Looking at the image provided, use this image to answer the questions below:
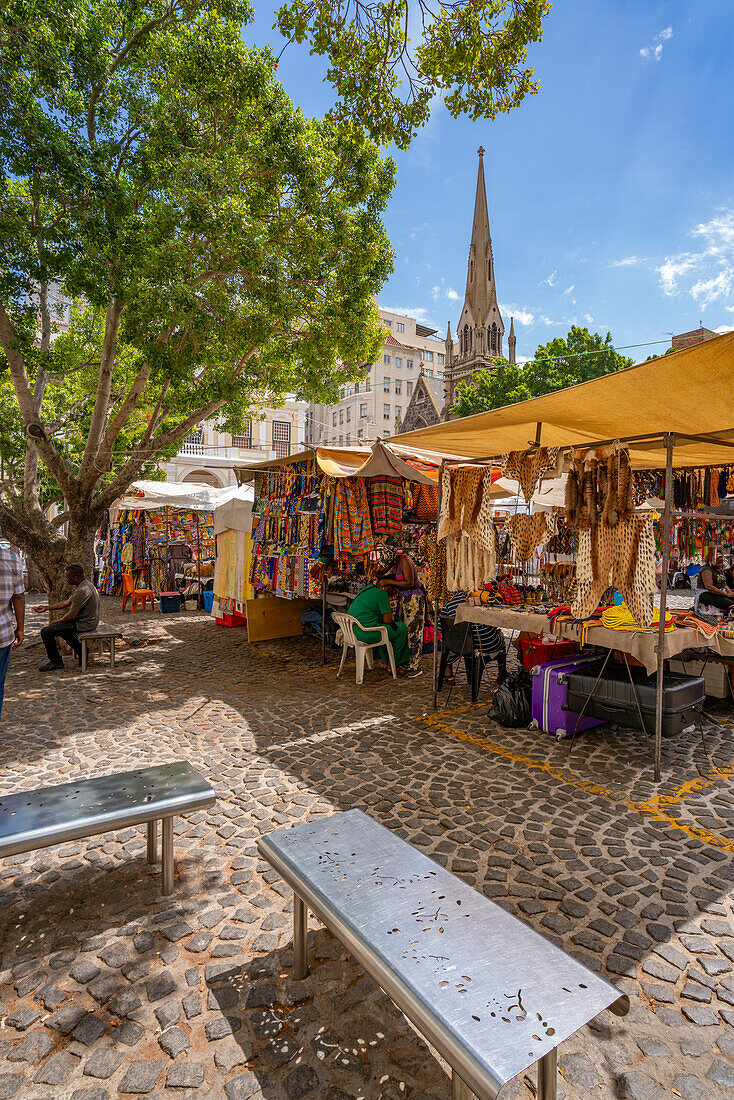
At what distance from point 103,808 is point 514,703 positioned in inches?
159

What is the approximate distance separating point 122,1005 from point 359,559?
621cm

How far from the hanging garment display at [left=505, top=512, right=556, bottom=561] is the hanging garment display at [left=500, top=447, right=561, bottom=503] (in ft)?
2.08

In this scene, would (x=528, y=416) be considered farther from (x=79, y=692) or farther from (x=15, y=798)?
(x=79, y=692)

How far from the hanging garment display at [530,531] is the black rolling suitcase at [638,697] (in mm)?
1381

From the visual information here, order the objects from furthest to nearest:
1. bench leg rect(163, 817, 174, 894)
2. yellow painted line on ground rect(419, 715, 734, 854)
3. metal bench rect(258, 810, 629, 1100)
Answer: yellow painted line on ground rect(419, 715, 734, 854), bench leg rect(163, 817, 174, 894), metal bench rect(258, 810, 629, 1100)

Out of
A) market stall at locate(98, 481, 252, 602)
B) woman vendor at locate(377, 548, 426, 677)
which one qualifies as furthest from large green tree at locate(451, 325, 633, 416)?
woman vendor at locate(377, 548, 426, 677)

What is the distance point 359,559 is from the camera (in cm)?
820

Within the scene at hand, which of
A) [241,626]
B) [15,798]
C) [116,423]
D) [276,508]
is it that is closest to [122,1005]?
[15,798]

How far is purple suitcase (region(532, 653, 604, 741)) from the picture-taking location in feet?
17.5

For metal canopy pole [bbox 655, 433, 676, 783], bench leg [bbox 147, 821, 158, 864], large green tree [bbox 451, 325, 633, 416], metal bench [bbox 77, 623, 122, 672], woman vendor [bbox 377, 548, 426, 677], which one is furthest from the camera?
large green tree [bbox 451, 325, 633, 416]

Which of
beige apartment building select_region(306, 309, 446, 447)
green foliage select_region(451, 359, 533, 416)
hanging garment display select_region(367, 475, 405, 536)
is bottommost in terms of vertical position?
hanging garment display select_region(367, 475, 405, 536)

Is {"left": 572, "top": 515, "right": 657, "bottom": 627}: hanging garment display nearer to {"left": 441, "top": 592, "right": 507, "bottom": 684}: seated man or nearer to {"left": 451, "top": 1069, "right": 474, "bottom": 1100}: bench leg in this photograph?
{"left": 441, "top": 592, "right": 507, "bottom": 684}: seated man

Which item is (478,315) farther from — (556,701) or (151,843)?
(151,843)

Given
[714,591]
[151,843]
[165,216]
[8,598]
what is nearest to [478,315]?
[165,216]
